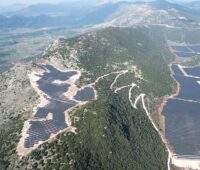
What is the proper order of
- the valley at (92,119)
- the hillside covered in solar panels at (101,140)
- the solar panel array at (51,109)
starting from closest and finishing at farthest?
the hillside covered in solar panels at (101,140) < the valley at (92,119) < the solar panel array at (51,109)

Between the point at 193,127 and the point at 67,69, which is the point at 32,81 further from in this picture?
the point at 193,127

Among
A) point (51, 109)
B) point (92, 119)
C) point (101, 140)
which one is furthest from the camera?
point (51, 109)

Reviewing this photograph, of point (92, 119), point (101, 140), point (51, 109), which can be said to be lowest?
point (51, 109)

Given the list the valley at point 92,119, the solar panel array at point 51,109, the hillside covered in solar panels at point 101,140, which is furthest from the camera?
the solar panel array at point 51,109

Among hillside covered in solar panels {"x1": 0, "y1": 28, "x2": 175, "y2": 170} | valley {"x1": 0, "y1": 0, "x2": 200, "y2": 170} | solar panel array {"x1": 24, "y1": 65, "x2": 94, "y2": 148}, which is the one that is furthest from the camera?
solar panel array {"x1": 24, "y1": 65, "x2": 94, "y2": 148}

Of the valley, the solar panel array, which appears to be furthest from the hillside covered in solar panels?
the solar panel array

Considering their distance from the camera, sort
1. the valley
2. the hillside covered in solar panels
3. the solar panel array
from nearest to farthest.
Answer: the hillside covered in solar panels
the valley
the solar panel array

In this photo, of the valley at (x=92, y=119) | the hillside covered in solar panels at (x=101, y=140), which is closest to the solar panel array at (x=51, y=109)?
the valley at (x=92, y=119)

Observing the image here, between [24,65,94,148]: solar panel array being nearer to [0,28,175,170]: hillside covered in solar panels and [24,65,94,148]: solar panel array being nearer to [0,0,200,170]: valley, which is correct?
[0,0,200,170]: valley

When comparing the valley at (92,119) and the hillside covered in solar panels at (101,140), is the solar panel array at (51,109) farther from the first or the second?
the hillside covered in solar panels at (101,140)

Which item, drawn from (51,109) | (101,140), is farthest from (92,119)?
(51,109)

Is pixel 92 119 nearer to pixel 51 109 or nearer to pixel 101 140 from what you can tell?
pixel 101 140

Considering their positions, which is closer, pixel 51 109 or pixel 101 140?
pixel 101 140
